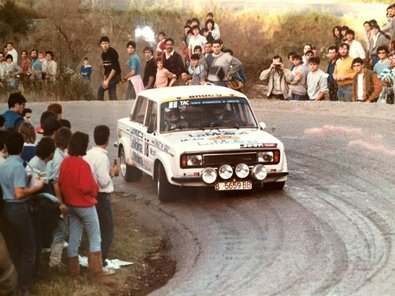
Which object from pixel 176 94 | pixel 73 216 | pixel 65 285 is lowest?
pixel 65 285

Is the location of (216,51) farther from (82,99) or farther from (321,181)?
(82,99)

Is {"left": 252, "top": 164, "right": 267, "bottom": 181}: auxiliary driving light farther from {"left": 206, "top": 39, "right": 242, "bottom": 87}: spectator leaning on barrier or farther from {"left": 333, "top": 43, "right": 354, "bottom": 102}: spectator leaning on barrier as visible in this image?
{"left": 333, "top": 43, "right": 354, "bottom": 102}: spectator leaning on barrier

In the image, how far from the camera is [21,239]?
10.7 meters

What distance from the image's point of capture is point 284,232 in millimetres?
13117

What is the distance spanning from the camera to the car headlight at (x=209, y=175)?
48.8 feet

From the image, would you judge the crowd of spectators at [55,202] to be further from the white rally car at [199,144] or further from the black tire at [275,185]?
the black tire at [275,185]

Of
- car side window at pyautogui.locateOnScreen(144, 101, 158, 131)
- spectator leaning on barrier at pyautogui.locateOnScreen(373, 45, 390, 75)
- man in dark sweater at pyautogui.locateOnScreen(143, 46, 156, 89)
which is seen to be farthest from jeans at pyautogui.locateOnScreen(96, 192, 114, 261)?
man in dark sweater at pyautogui.locateOnScreen(143, 46, 156, 89)

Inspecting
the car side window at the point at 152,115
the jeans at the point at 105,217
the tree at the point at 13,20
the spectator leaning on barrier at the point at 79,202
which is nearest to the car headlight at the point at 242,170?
the car side window at the point at 152,115

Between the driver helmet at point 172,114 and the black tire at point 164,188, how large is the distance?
994mm

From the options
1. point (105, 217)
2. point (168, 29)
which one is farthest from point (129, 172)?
point (168, 29)

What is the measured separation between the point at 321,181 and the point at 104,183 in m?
5.59

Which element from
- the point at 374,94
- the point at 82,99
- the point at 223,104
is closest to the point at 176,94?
the point at 223,104

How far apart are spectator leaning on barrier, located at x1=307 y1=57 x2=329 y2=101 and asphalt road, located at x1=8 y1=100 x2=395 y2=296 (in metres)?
3.04

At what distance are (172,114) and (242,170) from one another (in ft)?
6.00
